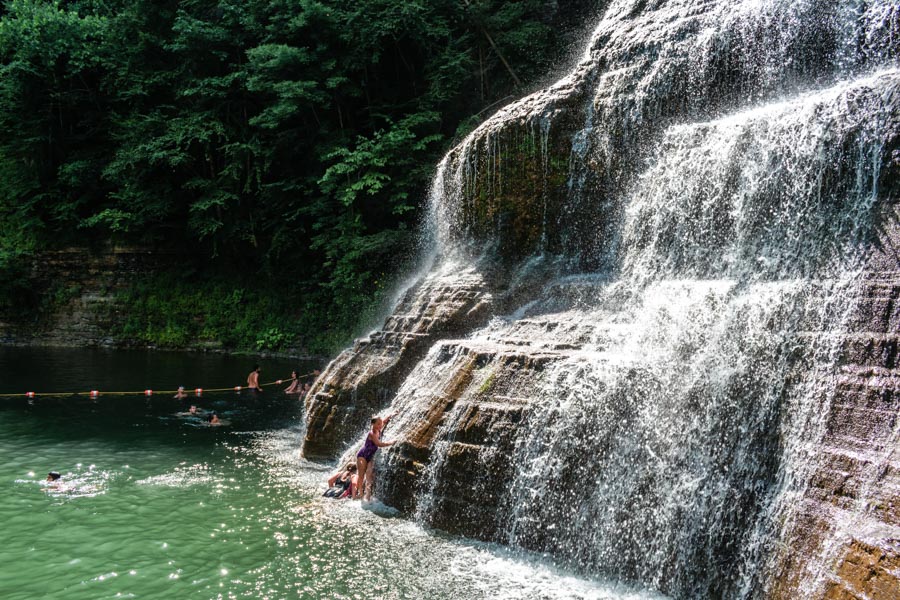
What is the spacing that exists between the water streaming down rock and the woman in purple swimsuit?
0.77 feet

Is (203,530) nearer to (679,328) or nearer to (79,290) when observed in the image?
(679,328)

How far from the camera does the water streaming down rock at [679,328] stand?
6.01 meters

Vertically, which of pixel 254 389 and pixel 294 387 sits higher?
pixel 294 387

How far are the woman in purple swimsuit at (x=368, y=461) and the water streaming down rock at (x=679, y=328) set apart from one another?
24 cm

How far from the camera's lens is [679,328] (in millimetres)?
7816

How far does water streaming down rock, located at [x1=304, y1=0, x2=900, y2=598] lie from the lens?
6012 mm

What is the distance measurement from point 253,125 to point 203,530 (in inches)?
689

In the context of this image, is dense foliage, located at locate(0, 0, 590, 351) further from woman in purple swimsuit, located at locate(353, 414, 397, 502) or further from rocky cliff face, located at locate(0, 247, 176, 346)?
woman in purple swimsuit, located at locate(353, 414, 397, 502)

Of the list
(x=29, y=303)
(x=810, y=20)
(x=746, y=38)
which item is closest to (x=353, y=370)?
(x=746, y=38)

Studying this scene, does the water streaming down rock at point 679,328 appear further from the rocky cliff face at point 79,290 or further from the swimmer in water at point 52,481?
the rocky cliff face at point 79,290

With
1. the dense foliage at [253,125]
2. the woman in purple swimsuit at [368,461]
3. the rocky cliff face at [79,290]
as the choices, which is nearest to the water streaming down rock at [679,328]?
the woman in purple swimsuit at [368,461]

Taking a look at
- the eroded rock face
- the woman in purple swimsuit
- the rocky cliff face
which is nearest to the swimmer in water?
the eroded rock face

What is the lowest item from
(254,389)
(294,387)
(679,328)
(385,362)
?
(254,389)

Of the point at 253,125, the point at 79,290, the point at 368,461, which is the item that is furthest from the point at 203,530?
the point at 79,290
